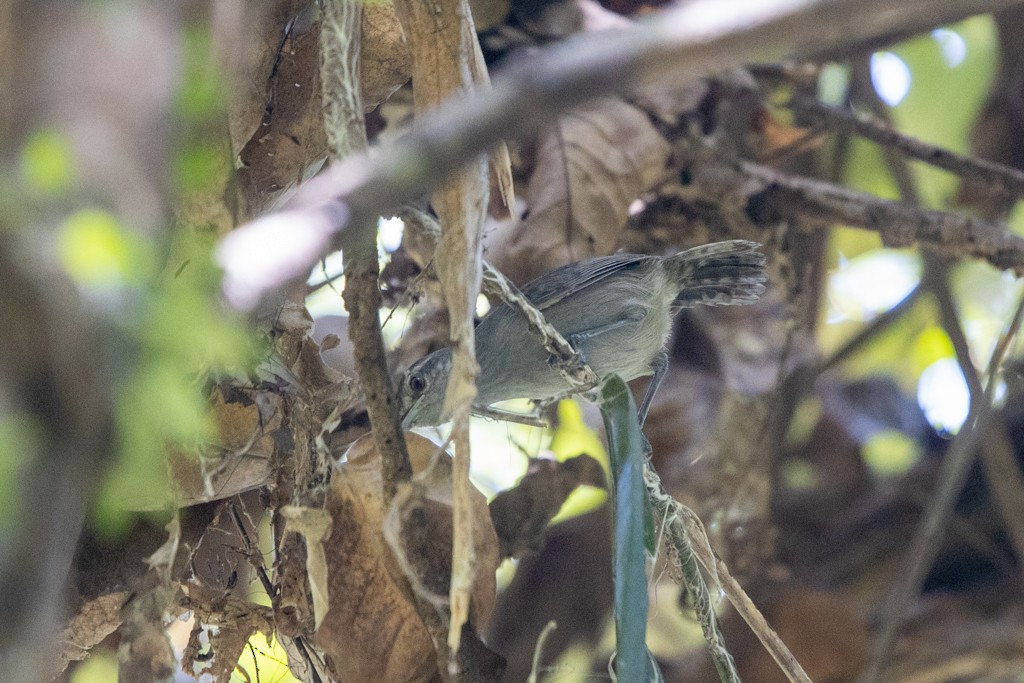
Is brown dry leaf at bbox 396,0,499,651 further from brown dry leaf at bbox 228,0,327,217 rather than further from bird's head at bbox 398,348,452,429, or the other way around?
bird's head at bbox 398,348,452,429

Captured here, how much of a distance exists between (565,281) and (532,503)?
91cm

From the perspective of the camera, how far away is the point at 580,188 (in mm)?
4520

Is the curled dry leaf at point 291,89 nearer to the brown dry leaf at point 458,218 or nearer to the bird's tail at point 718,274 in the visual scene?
the brown dry leaf at point 458,218

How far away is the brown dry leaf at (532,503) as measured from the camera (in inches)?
151

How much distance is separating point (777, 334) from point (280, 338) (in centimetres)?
394

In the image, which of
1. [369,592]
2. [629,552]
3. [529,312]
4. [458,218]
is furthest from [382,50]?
[629,552]

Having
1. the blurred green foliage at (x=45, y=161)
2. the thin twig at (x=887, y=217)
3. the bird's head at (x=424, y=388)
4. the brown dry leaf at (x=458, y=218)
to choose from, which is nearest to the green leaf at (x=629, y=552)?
the brown dry leaf at (x=458, y=218)

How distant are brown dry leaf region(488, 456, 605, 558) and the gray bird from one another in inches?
13.1

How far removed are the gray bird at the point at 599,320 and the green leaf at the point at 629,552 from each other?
4.19 ft

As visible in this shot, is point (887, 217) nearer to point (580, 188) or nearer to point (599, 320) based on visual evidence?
point (580, 188)

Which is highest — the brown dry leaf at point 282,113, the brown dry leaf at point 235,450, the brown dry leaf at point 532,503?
the brown dry leaf at point 282,113

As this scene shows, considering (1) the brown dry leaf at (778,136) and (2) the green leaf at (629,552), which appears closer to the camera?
(2) the green leaf at (629,552)

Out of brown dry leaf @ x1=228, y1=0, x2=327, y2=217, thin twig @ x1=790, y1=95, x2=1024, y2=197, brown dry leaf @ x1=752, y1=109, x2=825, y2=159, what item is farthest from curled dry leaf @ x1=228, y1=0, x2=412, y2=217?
thin twig @ x1=790, y1=95, x2=1024, y2=197

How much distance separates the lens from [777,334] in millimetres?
6098
